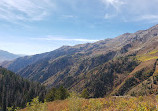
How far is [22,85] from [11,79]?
2027 centimetres

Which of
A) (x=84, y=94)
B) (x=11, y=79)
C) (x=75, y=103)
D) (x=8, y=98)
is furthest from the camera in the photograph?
(x=11, y=79)

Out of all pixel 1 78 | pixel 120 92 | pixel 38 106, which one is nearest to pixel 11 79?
pixel 1 78

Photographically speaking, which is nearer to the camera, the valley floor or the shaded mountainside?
the valley floor

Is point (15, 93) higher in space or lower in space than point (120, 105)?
lower

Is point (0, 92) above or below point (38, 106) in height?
below

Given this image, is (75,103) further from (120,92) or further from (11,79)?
(120,92)

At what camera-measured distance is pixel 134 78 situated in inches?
7293

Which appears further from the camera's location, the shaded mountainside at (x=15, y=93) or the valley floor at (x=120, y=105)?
the shaded mountainside at (x=15, y=93)

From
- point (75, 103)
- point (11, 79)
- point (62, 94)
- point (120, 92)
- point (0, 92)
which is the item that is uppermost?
point (75, 103)

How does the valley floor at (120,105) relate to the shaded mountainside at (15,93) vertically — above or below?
above

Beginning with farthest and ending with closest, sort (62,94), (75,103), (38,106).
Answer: (62,94)
(75,103)
(38,106)

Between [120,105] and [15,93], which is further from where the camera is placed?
[15,93]

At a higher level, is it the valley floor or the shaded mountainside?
the valley floor

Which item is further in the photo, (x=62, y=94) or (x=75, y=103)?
(x=62, y=94)
